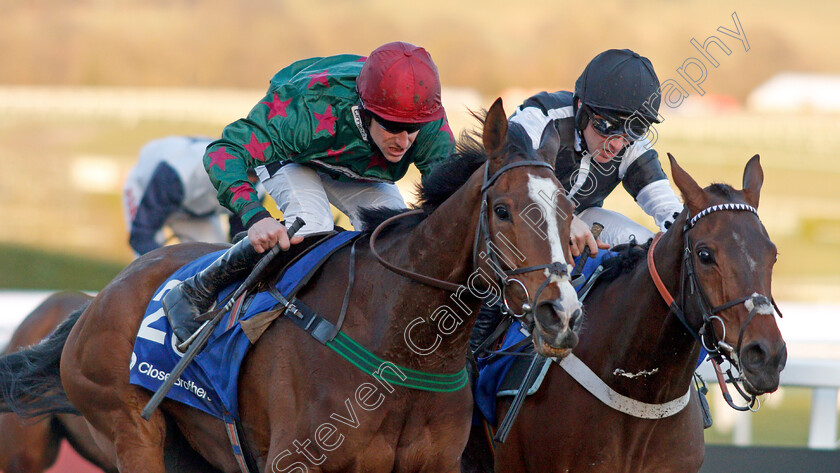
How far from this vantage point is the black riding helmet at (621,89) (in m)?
3.41

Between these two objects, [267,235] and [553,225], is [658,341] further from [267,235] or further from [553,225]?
[267,235]

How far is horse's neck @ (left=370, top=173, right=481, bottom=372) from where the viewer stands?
2.71m

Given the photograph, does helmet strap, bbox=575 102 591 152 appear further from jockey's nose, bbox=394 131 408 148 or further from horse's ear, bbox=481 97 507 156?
horse's ear, bbox=481 97 507 156

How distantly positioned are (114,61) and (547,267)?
2032cm

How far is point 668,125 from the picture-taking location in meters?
17.8

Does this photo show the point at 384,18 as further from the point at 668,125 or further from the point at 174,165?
the point at 174,165

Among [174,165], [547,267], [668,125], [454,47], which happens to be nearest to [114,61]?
[454,47]

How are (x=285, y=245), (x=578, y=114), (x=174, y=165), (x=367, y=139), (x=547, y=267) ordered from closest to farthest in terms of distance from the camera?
1. (x=547, y=267)
2. (x=285, y=245)
3. (x=367, y=139)
4. (x=578, y=114)
5. (x=174, y=165)

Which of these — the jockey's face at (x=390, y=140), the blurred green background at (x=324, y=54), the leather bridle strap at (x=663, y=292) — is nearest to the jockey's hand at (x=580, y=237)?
the leather bridle strap at (x=663, y=292)

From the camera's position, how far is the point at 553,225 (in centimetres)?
242

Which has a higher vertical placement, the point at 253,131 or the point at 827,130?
the point at 253,131

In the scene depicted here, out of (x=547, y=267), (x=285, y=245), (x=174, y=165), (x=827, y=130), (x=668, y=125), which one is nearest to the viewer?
(x=547, y=267)

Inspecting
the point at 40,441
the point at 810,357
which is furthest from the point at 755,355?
the point at 810,357

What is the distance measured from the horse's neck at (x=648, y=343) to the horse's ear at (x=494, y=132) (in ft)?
2.58
